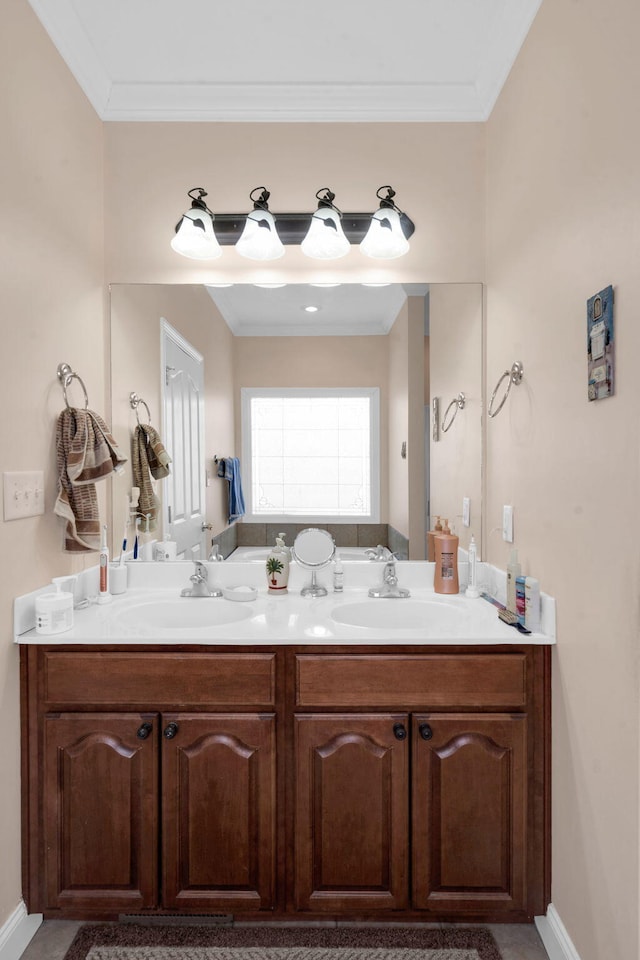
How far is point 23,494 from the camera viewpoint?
1.55m

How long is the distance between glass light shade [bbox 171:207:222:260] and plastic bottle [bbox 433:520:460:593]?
132 centimetres

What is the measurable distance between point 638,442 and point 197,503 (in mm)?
1496

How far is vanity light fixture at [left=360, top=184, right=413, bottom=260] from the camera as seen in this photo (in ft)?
6.36

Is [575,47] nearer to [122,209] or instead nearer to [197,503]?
[122,209]

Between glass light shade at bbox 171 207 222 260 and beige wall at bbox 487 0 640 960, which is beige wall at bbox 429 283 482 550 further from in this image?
glass light shade at bbox 171 207 222 260

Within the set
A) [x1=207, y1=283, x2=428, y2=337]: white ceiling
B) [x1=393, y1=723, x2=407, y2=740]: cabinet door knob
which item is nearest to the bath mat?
[x1=393, y1=723, x2=407, y2=740]: cabinet door knob

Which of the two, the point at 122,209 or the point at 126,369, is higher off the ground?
the point at 122,209

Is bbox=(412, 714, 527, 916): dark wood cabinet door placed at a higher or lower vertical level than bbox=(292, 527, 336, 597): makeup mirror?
lower

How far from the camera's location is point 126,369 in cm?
208

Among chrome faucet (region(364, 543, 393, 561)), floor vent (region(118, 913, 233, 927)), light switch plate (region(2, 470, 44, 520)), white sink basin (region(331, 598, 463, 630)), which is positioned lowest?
floor vent (region(118, 913, 233, 927))

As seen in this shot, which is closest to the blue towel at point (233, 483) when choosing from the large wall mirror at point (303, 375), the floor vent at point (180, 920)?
the large wall mirror at point (303, 375)

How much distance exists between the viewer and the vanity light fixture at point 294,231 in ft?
6.35

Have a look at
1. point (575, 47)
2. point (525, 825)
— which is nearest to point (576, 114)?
point (575, 47)

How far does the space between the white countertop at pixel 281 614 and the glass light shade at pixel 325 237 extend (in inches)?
44.5
